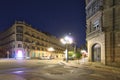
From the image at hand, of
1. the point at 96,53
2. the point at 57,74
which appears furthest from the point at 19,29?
the point at 57,74

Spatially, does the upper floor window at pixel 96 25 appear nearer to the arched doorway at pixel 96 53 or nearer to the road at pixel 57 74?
the arched doorway at pixel 96 53

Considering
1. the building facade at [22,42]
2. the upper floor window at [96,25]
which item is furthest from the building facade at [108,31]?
the building facade at [22,42]

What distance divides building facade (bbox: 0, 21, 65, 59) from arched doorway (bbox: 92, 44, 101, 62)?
42.4 metres

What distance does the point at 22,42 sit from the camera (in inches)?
3593

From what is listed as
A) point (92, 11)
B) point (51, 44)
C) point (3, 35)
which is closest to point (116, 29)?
point (92, 11)

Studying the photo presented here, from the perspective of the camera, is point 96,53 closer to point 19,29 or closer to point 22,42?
point 22,42

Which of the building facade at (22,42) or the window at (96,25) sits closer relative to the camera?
the window at (96,25)

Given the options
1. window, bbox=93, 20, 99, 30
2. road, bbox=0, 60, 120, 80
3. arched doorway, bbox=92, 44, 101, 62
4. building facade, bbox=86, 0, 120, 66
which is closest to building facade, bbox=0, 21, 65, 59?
arched doorway, bbox=92, 44, 101, 62

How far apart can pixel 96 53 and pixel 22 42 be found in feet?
189

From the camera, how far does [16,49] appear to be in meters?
90.2

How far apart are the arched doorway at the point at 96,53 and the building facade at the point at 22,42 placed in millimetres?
42383

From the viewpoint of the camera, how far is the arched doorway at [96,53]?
3656 centimetres

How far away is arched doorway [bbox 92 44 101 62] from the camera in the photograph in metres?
36.6

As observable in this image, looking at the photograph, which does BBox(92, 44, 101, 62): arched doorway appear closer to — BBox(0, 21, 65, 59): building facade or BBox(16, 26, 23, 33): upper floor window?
BBox(0, 21, 65, 59): building facade
